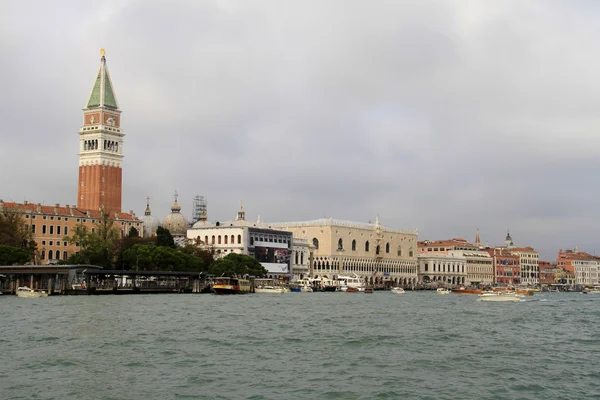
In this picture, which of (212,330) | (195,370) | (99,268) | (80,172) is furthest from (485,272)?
(195,370)

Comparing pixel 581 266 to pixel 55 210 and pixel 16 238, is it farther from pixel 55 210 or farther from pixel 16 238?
pixel 16 238

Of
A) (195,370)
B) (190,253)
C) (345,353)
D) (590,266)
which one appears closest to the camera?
(195,370)

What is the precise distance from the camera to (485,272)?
161875 millimetres

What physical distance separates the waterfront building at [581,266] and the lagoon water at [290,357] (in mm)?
142405

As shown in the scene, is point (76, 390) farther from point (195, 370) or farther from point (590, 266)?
point (590, 266)

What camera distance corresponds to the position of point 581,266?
598 ft

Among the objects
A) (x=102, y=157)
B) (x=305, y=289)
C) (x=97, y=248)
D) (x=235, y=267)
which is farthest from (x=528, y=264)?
(x=97, y=248)

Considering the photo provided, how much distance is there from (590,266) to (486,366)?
6595 inches

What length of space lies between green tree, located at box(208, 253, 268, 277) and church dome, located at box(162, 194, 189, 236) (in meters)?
29.5

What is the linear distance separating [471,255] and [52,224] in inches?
3358

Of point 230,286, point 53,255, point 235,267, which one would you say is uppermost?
point 53,255

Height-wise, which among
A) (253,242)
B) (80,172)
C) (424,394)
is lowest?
(424,394)

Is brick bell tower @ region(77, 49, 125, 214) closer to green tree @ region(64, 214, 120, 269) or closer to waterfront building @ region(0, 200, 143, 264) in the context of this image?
waterfront building @ region(0, 200, 143, 264)

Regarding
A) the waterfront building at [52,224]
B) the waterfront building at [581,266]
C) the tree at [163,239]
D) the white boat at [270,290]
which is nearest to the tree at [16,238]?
the waterfront building at [52,224]
